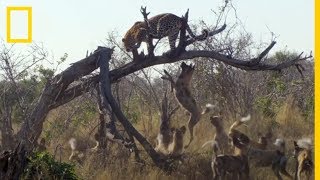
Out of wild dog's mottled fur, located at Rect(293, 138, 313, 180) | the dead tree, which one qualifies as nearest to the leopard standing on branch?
the dead tree

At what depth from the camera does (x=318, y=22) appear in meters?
4.30

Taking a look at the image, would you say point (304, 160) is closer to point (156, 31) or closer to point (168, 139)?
point (168, 139)

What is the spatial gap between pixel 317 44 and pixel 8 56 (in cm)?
602

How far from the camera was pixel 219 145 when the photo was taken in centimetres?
930

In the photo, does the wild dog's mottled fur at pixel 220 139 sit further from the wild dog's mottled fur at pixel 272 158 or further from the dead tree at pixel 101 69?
the dead tree at pixel 101 69

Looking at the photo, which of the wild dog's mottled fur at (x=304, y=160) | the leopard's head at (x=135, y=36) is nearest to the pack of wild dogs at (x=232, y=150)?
the wild dog's mottled fur at (x=304, y=160)

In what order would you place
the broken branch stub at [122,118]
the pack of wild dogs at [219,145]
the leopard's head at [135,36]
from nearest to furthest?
the pack of wild dogs at [219,145] → the broken branch stub at [122,118] → the leopard's head at [135,36]

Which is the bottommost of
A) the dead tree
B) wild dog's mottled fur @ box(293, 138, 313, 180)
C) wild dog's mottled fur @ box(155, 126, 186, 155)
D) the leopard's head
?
wild dog's mottled fur @ box(293, 138, 313, 180)

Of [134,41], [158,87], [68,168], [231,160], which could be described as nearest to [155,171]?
[231,160]

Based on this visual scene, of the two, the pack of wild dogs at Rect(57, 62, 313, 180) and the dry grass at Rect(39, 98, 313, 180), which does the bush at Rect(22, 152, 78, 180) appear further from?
the pack of wild dogs at Rect(57, 62, 313, 180)

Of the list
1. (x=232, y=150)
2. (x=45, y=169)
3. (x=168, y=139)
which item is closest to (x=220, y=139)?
(x=232, y=150)

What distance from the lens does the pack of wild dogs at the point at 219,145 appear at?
7852 millimetres

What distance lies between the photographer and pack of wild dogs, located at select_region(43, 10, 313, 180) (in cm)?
785

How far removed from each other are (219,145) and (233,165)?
4.99 ft
